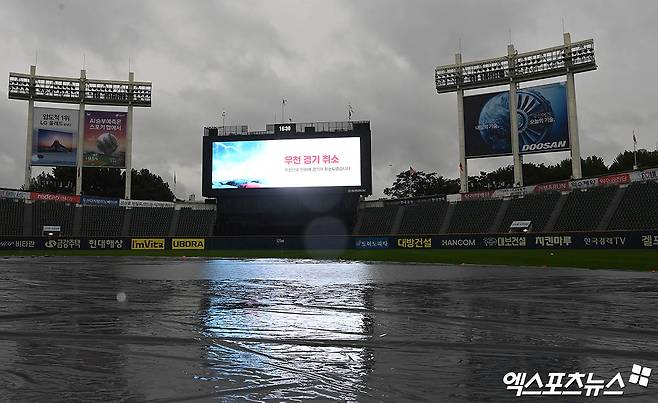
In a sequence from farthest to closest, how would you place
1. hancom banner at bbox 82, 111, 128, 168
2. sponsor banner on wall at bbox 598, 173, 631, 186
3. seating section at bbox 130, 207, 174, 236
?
seating section at bbox 130, 207, 174, 236 → hancom banner at bbox 82, 111, 128, 168 → sponsor banner on wall at bbox 598, 173, 631, 186

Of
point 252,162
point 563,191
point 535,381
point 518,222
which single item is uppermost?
point 252,162

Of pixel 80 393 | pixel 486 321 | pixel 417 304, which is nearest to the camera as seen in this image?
pixel 80 393

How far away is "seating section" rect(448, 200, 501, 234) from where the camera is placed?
54.2 m

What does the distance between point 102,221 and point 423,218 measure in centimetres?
4010

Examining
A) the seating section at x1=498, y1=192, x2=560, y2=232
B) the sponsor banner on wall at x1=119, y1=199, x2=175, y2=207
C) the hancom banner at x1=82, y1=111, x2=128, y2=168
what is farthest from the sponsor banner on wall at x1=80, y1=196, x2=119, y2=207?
the seating section at x1=498, y1=192, x2=560, y2=232

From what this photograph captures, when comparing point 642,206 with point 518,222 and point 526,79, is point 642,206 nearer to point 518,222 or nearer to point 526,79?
point 518,222

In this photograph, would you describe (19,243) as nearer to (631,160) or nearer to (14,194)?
(14,194)

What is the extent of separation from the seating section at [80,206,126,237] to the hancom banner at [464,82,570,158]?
4401 cm

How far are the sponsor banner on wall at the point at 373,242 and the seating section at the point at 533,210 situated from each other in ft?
40.9

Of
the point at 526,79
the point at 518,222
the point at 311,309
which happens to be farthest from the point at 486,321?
the point at 526,79

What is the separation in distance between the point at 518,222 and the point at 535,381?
50.8 metres

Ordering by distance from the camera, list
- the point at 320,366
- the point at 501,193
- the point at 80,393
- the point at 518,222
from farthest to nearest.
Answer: the point at 501,193 < the point at 518,222 < the point at 320,366 < the point at 80,393

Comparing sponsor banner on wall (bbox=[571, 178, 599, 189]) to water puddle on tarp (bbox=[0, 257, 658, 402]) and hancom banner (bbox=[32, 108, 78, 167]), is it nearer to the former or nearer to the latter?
water puddle on tarp (bbox=[0, 257, 658, 402])

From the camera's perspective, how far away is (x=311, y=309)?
8.57 meters
